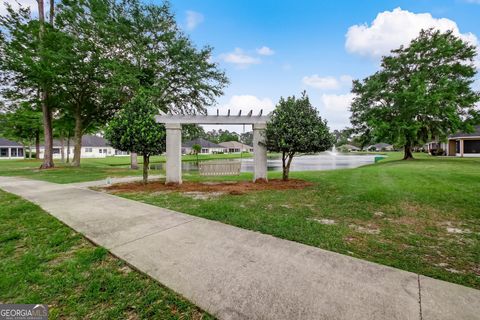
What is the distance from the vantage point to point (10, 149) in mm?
45219

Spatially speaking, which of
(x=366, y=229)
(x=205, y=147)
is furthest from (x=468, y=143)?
(x=205, y=147)

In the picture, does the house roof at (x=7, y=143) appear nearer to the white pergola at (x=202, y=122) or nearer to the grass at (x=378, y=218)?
the white pergola at (x=202, y=122)

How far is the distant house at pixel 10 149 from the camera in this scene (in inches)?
1750

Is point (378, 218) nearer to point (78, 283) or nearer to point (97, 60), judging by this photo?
point (78, 283)

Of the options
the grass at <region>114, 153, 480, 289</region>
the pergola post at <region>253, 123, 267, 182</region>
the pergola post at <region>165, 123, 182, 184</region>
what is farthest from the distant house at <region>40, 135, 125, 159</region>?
the grass at <region>114, 153, 480, 289</region>

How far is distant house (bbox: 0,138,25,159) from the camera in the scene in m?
44.4

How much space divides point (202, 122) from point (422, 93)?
758 inches

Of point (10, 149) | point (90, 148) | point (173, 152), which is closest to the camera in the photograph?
point (173, 152)

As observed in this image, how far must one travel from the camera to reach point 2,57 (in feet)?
51.0

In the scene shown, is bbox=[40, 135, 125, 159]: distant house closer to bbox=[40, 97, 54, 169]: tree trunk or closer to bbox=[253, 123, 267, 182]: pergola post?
bbox=[40, 97, 54, 169]: tree trunk

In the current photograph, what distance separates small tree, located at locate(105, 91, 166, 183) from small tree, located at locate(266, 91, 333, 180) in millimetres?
4769

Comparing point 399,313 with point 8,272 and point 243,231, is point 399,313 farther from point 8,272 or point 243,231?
point 8,272

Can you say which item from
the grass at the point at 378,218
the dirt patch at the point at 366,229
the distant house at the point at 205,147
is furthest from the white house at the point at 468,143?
the distant house at the point at 205,147

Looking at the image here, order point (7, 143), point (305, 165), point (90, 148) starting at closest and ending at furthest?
1. point (305, 165)
2. point (7, 143)
3. point (90, 148)
